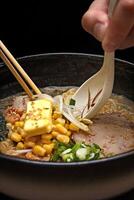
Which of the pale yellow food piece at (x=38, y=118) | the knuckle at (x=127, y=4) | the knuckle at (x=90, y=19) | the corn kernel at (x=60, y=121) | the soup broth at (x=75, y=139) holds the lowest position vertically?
the soup broth at (x=75, y=139)

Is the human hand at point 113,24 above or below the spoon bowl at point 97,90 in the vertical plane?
above

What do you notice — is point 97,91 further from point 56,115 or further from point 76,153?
point 76,153

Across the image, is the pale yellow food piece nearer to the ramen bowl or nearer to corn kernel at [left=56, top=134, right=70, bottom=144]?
corn kernel at [left=56, top=134, right=70, bottom=144]

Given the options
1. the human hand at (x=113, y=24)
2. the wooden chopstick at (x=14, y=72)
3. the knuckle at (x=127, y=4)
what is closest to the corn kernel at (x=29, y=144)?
the wooden chopstick at (x=14, y=72)

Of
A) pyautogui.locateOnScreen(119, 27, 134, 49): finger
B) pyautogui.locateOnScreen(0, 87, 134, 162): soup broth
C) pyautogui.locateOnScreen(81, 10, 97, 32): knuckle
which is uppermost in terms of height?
pyautogui.locateOnScreen(81, 10, 97, 32): knuckle

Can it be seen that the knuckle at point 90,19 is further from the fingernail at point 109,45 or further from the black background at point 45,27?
the black background at point 45,27

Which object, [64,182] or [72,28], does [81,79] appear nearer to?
[72,28]

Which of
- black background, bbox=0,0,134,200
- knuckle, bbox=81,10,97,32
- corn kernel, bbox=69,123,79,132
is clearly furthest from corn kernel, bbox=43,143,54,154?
black background, bbox=0,0,134,200
